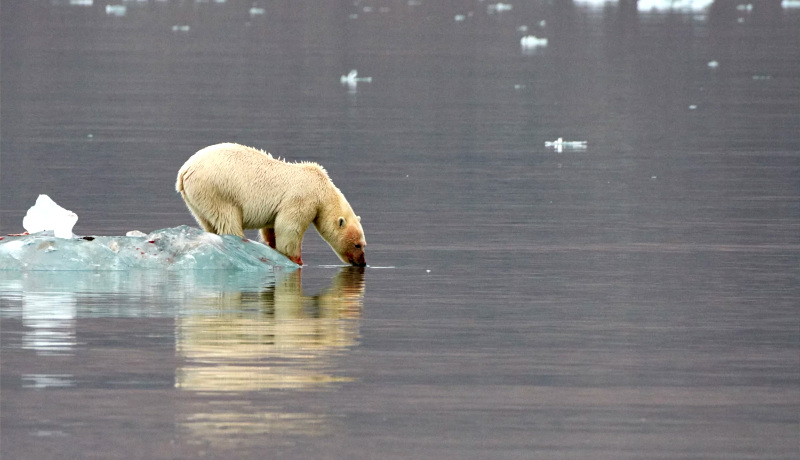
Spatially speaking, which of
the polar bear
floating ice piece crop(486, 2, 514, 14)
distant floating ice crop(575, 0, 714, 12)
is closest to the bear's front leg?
the polar bear

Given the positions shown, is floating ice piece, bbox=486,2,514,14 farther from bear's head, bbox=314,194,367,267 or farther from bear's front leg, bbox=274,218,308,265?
bear's front leg, bbox=274,218,308,265

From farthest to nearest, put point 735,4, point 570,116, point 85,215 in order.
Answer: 1. point 735,4
2. point 570,116
3. point 85,215

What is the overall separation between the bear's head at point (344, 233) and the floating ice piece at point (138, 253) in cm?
55

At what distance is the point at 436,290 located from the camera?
12688 millimetres

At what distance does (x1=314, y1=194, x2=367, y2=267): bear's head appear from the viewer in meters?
14.1

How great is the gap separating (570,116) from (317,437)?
22.5 metres

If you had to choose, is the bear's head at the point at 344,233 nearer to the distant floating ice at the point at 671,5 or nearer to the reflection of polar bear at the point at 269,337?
the reflection of polar bear at the point at 269,337

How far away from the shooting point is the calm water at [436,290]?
27.5 ft

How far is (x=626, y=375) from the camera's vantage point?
962 centimetres

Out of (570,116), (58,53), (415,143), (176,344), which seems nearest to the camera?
(176,344)

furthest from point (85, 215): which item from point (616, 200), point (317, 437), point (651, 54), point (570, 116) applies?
point (651, 54)

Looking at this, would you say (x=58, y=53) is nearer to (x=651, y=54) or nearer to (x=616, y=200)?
(x=651, y=54)

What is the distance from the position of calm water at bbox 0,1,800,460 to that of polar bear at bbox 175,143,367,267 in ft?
1.03

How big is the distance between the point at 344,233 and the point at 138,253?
174cm
